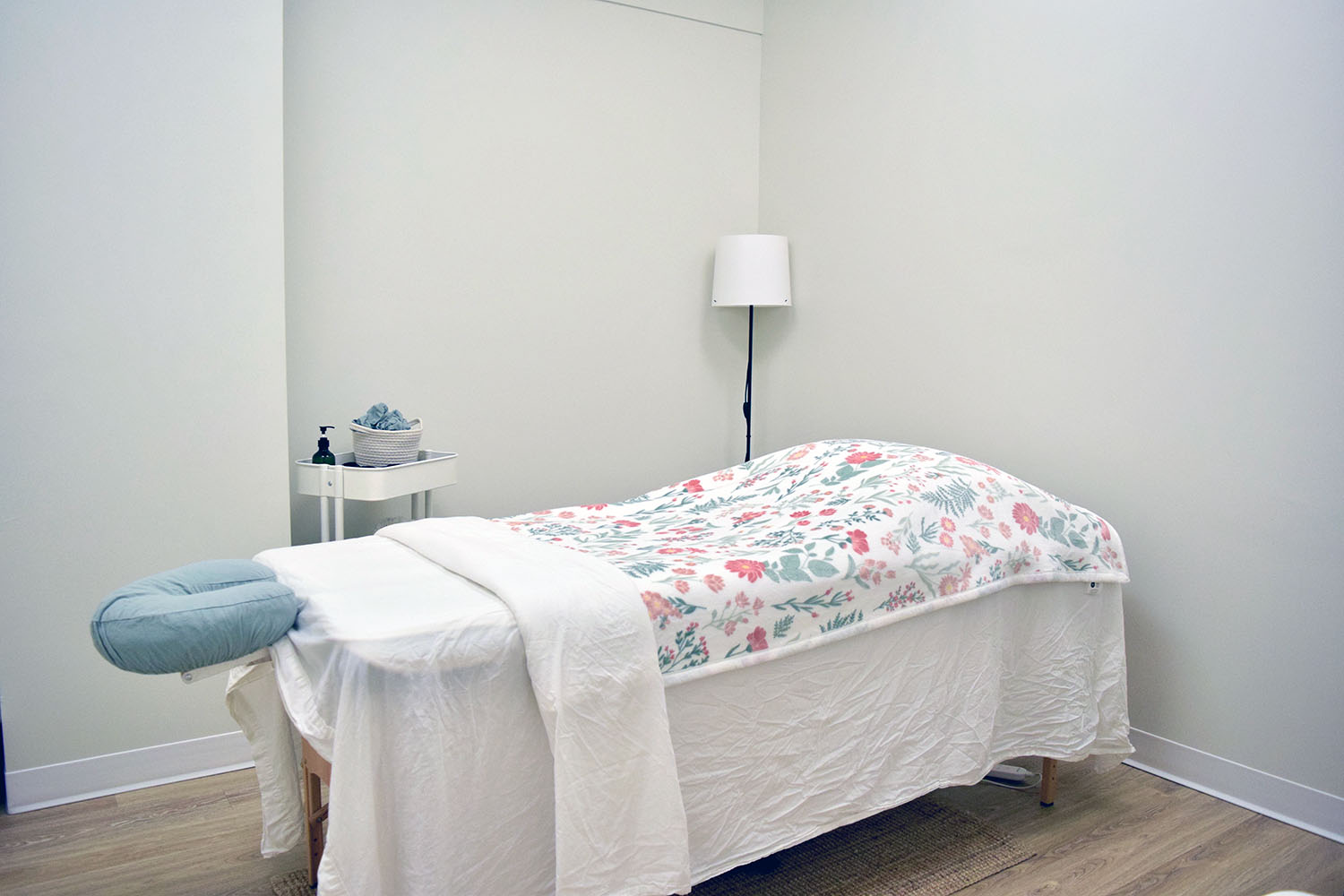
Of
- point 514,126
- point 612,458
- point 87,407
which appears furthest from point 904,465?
point 87,407

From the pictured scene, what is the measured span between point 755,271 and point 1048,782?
182cm

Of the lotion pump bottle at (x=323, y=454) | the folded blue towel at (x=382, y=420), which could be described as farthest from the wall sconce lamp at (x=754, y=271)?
the lotion pump bottle at (x=323, y=454)

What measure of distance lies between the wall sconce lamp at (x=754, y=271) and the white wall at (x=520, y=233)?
8.7 inches

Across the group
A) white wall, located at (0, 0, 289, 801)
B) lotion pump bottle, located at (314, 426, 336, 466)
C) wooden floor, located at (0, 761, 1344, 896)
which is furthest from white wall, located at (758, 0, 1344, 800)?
white wall, located at (0, 0, 289, 801)

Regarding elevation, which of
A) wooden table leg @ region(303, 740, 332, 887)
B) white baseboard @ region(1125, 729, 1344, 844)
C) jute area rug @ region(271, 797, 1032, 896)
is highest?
wooden table leg @ region(303, 740, 332, 887)

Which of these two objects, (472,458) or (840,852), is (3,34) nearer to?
(472,458)

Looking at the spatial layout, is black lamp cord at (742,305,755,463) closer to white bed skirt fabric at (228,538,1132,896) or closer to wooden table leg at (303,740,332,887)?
white bed skirt fabric at (228,538,1132,896)

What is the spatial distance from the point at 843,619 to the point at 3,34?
2192 millimetres

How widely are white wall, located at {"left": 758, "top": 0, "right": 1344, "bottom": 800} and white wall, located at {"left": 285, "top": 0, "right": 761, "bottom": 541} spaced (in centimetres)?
58

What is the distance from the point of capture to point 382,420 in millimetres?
2535

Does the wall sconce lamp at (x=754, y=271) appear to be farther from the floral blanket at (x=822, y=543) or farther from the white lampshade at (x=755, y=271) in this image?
the floral blanket at (x=822, y=543)

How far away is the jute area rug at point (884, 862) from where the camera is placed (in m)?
1.88

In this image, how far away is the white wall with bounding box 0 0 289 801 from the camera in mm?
2139

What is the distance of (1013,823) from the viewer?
216 centimetres
